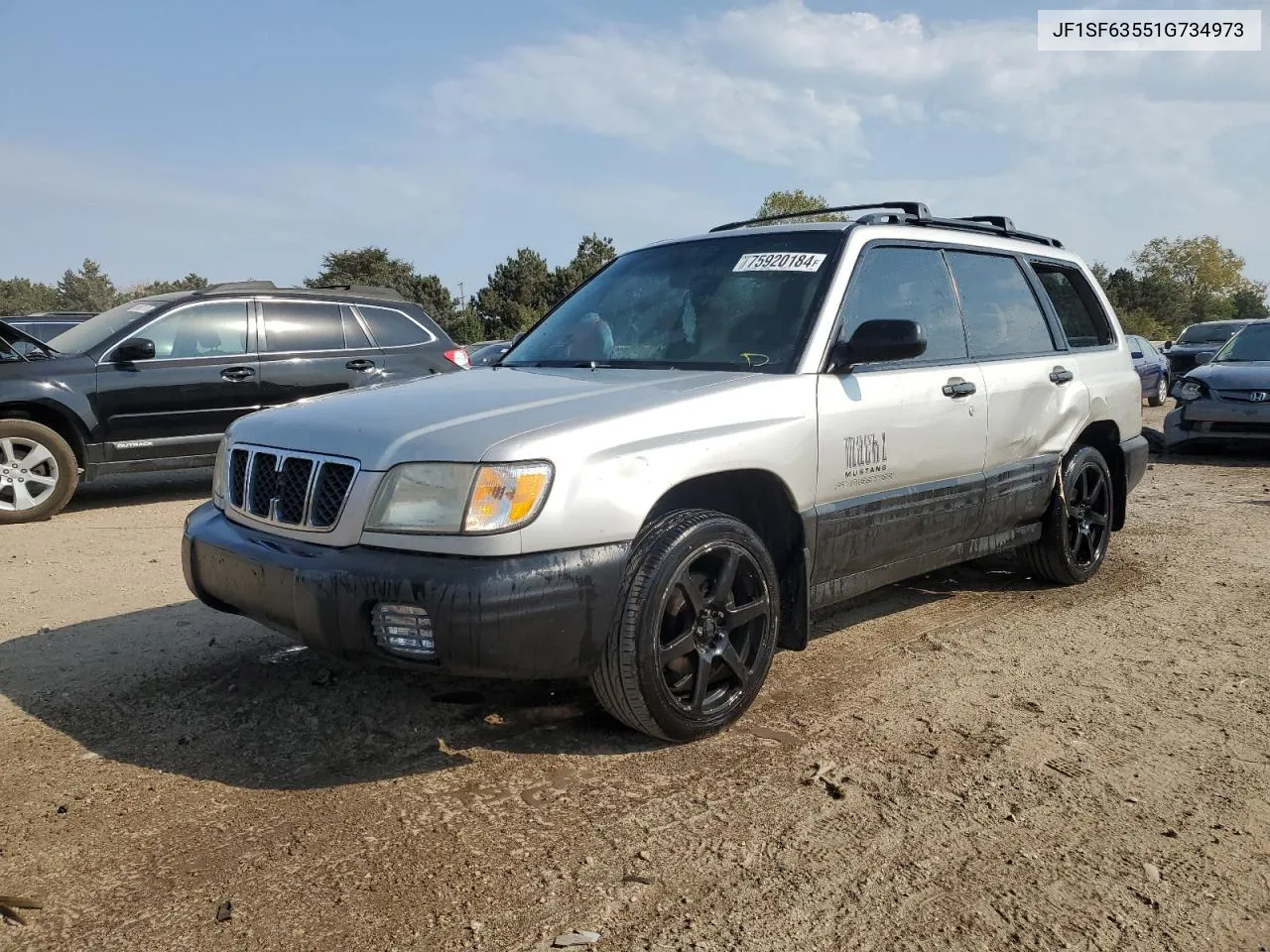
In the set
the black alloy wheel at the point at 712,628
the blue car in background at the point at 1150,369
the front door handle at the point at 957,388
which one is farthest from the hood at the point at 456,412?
the blue car in background at the point at 1150,369

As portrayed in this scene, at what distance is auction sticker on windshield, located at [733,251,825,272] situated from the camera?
3933 millimetres

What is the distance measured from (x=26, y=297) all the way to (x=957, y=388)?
80.3 m

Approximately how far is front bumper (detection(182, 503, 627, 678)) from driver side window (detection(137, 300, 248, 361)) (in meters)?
5.98

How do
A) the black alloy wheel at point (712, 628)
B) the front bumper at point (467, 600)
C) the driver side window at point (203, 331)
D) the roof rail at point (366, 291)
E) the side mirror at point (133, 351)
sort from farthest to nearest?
the roof rail at point (366, 291)
the driver side window at point (203, 331)
the side mirror at point (133, 351)
the black alloy wheel at point (712, 628)
the front bumper at point (467, 600)

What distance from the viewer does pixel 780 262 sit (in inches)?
158

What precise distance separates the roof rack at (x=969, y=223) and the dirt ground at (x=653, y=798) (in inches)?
71.3

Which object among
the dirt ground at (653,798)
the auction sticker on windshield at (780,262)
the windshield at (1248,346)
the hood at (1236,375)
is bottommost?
the dirt ground at (653,798)

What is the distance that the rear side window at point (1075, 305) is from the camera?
17.5 feet

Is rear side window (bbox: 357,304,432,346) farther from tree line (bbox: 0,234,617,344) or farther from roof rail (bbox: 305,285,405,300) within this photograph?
tree line (bbox: 0,234,617,344)

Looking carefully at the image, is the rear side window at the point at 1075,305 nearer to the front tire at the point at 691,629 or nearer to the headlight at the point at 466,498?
the front tire at the point at 691,629

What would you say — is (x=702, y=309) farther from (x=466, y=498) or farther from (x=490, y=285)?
(x=490, y=285)

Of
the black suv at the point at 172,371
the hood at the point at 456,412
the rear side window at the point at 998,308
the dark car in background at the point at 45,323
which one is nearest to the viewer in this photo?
the hood at the point at 456,412

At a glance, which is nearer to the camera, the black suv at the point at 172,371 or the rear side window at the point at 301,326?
the black suv at the point at 172,371

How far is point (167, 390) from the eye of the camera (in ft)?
26.7
